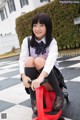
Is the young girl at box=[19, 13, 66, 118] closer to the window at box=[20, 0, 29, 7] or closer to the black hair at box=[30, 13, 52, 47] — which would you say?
the black hair at box=[30, 13, 52, 47]

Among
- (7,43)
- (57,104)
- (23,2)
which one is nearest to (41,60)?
(57,104)

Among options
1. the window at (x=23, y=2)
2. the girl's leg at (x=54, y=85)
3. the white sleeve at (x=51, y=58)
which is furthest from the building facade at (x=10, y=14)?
the girl's leg at (x=54, y=85)

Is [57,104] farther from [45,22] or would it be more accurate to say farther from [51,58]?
[45,22]

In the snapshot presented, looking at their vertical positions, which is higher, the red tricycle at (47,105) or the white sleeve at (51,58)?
the white sleeve at (51,58)

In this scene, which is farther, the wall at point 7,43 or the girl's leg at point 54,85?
the wall at point 7,43

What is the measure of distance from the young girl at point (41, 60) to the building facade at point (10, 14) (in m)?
13.4

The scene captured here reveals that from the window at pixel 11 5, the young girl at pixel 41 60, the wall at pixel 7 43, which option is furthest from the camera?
the window at pixel 11 5

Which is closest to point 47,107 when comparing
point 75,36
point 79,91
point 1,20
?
point 79,91

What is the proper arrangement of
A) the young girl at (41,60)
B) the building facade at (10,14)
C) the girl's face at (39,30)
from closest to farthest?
the young girl at (41,60) < the girl's face at (39,30) < the building facade at (10,14)

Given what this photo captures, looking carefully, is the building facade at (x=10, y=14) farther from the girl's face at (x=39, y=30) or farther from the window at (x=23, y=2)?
the girl's face at (x=39, y=30)

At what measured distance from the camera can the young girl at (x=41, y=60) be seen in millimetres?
1772

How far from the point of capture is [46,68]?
173 centimetres

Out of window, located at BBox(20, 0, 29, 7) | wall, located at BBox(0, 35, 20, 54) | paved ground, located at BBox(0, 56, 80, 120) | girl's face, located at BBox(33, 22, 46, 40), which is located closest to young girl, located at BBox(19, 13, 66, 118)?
girl's face, located at BBox(33, 22, 46, 40)

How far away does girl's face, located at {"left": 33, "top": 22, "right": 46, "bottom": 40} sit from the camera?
190 centimetres
